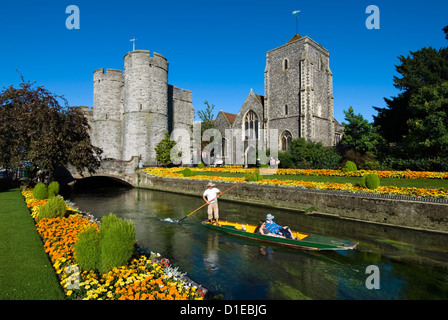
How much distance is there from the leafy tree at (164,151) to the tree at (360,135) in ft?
76.5

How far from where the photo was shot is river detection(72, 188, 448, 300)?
7.08 m

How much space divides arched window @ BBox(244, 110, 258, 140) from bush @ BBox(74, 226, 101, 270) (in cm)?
3354

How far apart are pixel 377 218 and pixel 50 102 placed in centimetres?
2100

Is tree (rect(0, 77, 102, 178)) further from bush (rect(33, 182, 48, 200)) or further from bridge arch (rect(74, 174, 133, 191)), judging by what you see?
bridge arch (rect(74, 174, 133, 191))

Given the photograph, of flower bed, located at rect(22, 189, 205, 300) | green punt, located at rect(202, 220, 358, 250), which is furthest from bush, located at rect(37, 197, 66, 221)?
green punt, located at rect(202, 220, 358, 250)

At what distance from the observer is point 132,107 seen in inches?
1540

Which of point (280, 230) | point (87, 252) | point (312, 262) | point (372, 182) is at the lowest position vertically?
point (312, 262)

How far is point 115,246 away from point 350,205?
12.9 m

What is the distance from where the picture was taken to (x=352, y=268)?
8422 mm

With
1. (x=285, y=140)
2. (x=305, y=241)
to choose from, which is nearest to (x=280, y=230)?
(x=305, y=241)

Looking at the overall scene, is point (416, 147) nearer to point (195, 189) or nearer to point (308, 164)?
point (308, 164)

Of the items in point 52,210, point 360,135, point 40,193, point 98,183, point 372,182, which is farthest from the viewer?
point 98,183

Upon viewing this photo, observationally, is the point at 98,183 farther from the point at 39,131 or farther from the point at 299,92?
A: the point at 299,92
